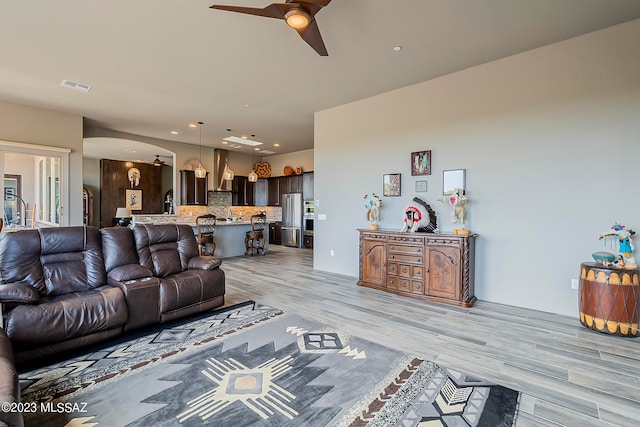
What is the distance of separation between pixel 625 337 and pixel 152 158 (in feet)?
43.6

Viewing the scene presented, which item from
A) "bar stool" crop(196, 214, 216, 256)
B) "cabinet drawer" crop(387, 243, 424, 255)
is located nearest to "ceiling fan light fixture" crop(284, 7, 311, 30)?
"cabinet drawer" crop(387, 243, 424, 255)

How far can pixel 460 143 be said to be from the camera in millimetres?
4270

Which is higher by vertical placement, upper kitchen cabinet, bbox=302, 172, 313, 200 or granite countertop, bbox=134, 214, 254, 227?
upper kitchen cabinet, bbox=302, 172, 313, 200

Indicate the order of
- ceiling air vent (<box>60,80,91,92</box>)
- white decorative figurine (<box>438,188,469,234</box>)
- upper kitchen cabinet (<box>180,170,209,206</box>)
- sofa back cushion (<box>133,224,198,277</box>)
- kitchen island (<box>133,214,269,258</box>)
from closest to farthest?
1. sofa back cushion (<box>133,224,198,277</box>)
2. white decorative figurine (<box>438,188,469,234</box>)
3. ceiling air vent (<box>60,80,91,92</box>)
4. kitchen island (<box>133,214,269,258</box>)
5. upper kitchen cabinet (<box>180,170,209,206</box>)

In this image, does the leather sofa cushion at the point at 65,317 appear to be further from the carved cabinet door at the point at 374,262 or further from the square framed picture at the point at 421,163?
the square framed picture at the point at 421,163

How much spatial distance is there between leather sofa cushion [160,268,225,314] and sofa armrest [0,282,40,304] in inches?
39.3

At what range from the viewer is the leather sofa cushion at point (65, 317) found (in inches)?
90.7

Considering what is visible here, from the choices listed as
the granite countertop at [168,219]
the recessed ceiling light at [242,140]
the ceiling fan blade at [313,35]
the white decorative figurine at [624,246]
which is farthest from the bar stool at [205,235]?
the white decorative figurine at [624,246]

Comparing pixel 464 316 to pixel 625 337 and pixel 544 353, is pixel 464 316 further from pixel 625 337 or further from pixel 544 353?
pixel 625 337

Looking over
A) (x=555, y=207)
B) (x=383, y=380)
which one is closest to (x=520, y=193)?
(x=555, y=207)

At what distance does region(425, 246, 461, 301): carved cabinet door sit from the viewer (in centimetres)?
390

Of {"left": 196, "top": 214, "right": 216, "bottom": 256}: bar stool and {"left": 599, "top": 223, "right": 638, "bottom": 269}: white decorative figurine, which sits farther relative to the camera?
{"left": 196, "top": 214, "right": 216, "bottom": 256}: bar stool

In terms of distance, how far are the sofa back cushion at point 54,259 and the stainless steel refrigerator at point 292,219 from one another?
6.70 meters

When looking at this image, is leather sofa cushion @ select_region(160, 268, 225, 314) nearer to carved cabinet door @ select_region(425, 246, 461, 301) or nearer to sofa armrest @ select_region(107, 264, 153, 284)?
sofa armrest @ select_region(107, 264, 153, 284)
